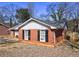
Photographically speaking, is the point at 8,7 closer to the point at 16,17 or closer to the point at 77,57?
the point at 16,17

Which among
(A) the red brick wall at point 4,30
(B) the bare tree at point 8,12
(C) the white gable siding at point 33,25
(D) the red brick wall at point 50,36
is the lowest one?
(D) the red brick wall at point 50,36

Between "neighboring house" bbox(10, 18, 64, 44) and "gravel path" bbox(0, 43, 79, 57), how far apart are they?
158 millimetres

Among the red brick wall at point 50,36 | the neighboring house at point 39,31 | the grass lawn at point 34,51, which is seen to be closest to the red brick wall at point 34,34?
the neighboring house at point 39,31

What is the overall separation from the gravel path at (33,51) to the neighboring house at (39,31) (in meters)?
0.16

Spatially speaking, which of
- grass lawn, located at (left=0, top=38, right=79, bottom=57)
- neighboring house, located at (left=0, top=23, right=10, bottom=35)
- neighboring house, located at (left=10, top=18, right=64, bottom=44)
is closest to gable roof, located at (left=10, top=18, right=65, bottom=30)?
neighboring house, located at (left=10, top=18, right=64, bottom=44)

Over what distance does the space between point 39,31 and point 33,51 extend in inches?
15.9

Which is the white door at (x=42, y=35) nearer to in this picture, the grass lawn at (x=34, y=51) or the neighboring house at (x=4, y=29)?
the grass lawn at (x=34, y=51)

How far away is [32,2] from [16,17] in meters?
0.43

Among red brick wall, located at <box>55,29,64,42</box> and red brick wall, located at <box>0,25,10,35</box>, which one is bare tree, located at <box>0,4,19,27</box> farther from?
red brick wall, located at <box>55,29,64,42</box>

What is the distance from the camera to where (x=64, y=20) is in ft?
21.2

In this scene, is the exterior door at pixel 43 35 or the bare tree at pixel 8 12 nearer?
the bare tree at pixel 8 12

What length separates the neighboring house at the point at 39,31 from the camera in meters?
6.46

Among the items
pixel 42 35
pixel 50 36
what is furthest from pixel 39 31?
pixel 50 36

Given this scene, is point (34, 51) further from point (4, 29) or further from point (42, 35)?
point (4, 29)
